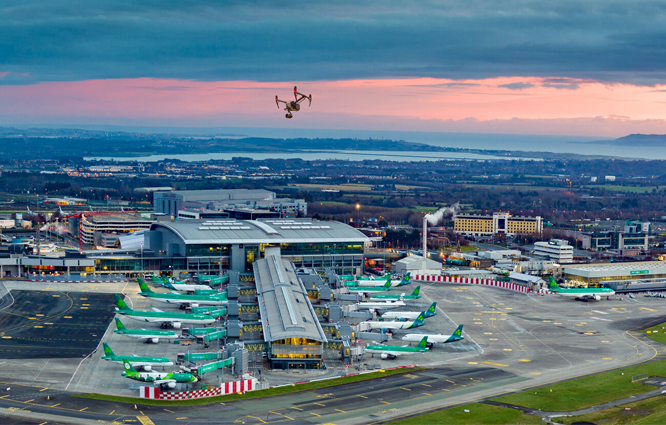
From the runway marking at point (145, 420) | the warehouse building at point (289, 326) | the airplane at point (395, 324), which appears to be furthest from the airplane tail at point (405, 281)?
the runway marking at point (145, 420)

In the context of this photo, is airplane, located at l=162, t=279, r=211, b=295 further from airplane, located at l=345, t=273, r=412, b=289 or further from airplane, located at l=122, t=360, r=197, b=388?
airplane, located at l=122, t=360, r=197, b=388

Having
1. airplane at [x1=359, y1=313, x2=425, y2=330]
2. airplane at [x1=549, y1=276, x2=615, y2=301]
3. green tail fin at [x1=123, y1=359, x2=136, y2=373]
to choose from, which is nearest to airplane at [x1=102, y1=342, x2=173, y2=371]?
green tail fin at [x1=123, y1=359, x2=136, y2=373]

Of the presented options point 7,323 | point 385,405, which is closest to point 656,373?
point 385,405

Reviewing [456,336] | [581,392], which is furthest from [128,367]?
[581,392]

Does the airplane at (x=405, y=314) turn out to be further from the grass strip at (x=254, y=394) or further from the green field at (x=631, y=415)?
the green field at (x=631, y=415)

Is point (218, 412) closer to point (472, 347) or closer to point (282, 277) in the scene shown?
point (472, 347)

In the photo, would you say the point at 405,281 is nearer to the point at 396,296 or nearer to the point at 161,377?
the point at 396,296
